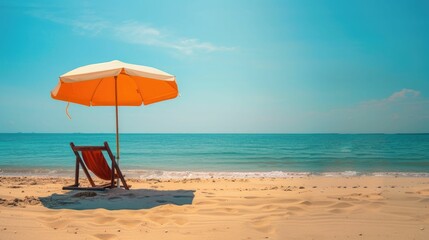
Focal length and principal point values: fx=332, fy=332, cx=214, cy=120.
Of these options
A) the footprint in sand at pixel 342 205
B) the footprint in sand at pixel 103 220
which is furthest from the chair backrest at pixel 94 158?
the footprint in sand at pixel 342 205

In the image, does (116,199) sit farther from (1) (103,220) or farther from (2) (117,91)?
(2) (117,91)

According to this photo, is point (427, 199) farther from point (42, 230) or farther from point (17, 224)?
point (17, 224)

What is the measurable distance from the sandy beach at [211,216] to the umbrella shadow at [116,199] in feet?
0.05

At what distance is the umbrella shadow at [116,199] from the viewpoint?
Result: 5.00 meters

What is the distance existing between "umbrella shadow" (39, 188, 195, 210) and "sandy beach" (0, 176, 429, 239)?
14mm

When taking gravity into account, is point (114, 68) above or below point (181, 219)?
above

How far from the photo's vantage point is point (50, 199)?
5.46 m

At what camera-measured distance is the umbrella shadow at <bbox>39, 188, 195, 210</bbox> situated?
5000mm

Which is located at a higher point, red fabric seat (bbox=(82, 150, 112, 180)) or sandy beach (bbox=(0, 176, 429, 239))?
red fabric seat (bbox=(82, 150, 112, 180))

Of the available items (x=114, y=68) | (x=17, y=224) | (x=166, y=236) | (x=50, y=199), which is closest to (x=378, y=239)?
(x=166, y=236)

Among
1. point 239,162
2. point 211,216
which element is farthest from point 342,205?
point 239,162

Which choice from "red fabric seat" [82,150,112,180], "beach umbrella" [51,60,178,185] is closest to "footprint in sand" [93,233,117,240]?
"red fabric seat" [82,150,112,180]

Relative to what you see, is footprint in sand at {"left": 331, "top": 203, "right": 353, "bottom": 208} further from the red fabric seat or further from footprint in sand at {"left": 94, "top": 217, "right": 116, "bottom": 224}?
the red fabric seat

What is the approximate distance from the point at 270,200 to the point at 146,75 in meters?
2.89
